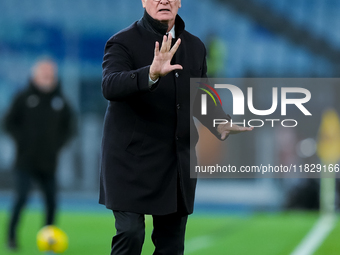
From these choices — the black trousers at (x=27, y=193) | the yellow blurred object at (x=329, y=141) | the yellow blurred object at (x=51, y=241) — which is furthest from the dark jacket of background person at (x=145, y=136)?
the yellow blurred object at (x=329, y=141)

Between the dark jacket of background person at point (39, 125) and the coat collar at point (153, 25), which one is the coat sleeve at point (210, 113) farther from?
the dark jacket of background person at point (39, 125)

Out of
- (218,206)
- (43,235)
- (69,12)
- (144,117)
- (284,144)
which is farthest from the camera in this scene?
(69,12)

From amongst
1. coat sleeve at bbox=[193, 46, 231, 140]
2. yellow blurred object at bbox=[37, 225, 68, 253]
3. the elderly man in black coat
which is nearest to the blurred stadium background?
yellow blurred object at bbox=[37, 225, 68, 253]

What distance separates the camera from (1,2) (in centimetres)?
1681

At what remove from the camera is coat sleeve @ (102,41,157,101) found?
2.64 m

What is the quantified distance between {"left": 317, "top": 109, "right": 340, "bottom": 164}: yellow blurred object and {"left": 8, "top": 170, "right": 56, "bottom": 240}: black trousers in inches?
261

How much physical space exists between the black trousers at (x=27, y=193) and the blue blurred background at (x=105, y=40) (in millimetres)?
7540

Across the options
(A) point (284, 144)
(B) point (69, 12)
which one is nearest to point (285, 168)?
(A) point (284, 144)

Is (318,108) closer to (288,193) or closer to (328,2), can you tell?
(288,193)

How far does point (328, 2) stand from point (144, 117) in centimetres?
1527

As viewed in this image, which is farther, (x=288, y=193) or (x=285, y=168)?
(x=285, y=168)

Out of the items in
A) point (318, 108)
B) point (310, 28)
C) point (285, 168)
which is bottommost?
point (285, 168)

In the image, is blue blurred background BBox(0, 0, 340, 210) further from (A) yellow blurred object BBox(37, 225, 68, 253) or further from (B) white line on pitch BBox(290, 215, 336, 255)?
(A) yellow blurred object BBox(37, 225, 68, 253)

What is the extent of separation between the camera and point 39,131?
21.9ft
